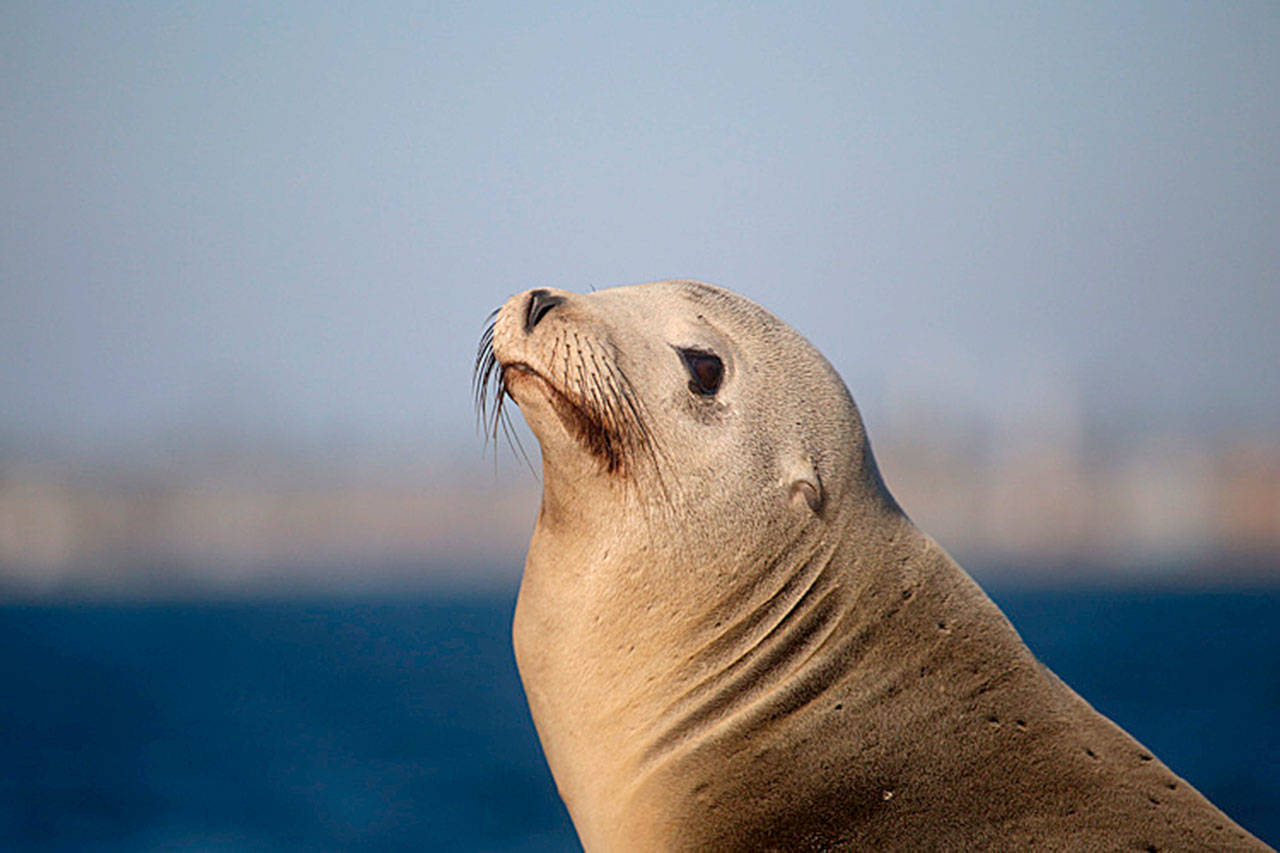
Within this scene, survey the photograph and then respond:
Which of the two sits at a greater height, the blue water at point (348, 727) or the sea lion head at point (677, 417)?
the sea lion head at point (677, 417)

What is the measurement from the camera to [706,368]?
3.42 meters

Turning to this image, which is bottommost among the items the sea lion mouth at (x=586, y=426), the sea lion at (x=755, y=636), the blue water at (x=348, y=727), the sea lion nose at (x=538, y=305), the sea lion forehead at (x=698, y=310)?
the blue water at (x=348, y=727)

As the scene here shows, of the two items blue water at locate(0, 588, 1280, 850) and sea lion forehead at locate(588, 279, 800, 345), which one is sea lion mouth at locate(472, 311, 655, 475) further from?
blue water at locate(0, 588, 1280, 850)

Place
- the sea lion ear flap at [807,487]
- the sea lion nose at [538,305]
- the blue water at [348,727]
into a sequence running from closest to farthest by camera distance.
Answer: the sea lion ear flap at [807,487] < the sea lion nose at [538,305] < the blue water at [348,727]

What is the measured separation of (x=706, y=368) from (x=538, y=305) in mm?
482

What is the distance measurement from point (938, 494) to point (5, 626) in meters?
73.5

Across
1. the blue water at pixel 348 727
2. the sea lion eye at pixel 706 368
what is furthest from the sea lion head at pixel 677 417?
the blue water at pixel 348 727

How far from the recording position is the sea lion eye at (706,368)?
3.42 metres

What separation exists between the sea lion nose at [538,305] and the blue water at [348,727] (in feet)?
81.8

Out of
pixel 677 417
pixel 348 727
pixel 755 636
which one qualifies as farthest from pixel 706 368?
pixel 348 727

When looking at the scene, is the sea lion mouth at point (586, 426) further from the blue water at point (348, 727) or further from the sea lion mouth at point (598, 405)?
the blue water at point (348, 727)

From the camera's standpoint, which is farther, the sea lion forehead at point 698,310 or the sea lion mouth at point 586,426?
the sea lion forehead at point 698,310

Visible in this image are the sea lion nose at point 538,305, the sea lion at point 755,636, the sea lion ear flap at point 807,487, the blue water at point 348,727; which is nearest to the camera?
the sea lion at point 755,636

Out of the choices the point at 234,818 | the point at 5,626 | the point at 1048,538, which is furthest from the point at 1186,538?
the point at 234,818
